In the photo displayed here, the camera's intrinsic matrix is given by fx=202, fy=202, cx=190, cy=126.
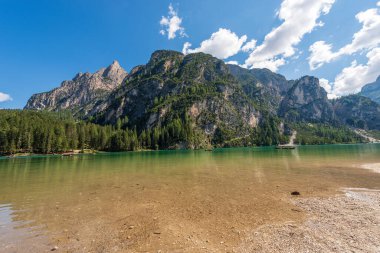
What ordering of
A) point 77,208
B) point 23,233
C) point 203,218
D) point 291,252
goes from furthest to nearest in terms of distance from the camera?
point 77,208 < point 203,218 < point 23,233 < point 291,252

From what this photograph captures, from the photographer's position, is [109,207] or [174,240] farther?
[109,207]

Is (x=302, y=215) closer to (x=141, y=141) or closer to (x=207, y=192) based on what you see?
(x=207, y=192)

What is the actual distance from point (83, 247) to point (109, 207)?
7.59m

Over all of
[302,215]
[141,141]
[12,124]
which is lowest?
A: [302,215]

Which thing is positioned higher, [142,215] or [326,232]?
[142,215]

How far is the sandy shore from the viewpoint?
9883mm

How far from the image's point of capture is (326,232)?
38.3ft

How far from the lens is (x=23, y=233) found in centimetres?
1209

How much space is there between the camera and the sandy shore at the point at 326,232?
32.4 feet

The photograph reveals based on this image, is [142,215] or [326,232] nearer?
[326,232]

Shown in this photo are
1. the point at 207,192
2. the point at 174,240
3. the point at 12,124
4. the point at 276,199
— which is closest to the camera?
the point at 174,240

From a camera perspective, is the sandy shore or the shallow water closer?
the sandy shore

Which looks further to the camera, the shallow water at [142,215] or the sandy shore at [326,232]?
the shallow water at [142,215]

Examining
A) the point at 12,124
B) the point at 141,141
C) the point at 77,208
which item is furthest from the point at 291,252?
the point at 141,141
